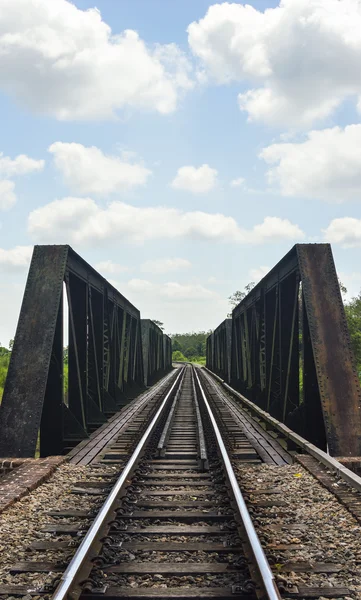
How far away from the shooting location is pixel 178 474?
6.31 m

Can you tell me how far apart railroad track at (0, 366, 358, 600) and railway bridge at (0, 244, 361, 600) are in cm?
1

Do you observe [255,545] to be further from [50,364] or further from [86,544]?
[50,364]

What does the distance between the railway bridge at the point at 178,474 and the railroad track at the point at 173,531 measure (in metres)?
0.01

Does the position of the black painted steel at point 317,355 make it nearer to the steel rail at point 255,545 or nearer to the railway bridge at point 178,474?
the railway bridge at point 178,474

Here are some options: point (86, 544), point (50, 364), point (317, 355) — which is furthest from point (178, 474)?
point (50, 364)

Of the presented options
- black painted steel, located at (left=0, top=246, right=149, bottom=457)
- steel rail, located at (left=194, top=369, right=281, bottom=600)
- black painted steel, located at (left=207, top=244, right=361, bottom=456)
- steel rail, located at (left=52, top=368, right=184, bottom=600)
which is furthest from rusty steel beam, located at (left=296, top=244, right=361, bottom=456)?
black painted steel, located at (left=0, top=246, right=149, bottom=457)

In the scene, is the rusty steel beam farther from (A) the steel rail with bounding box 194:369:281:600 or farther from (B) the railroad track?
(A) the steel rail with bounding box 194:369:281:600

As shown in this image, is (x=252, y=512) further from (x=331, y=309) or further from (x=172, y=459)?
(x=331, y=309)

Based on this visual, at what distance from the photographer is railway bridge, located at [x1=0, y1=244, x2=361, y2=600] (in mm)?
3443

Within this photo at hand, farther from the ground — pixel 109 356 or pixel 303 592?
pixel 109 356

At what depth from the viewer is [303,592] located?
3191mm

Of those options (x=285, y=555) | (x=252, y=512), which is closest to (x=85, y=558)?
(x=285, y=555)

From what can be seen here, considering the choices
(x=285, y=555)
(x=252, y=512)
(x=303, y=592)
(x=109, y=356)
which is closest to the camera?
(x=303, y=592)

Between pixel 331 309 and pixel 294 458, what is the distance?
86.2 inches
